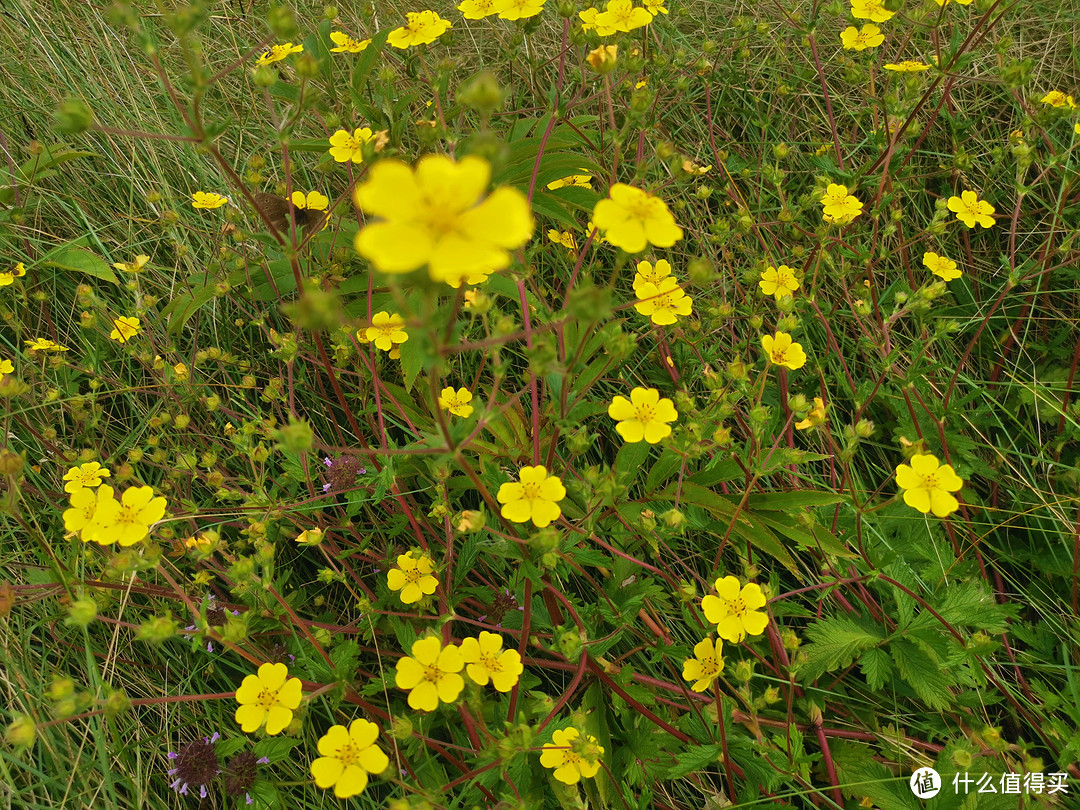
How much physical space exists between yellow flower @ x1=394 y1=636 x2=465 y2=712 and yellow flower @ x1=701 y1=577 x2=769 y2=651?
2.09 feet

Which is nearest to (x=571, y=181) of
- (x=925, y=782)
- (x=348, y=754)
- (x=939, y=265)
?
(x=939, y=265)

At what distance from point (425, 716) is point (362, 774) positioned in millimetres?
427

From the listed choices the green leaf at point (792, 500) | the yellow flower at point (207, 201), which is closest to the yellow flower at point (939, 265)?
the green leaf at point (792, 500)

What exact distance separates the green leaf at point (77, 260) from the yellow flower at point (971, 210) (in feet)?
10.8

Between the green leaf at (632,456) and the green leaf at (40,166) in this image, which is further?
the green leaf at (40,166)

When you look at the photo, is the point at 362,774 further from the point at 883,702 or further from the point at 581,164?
the point at 581,164

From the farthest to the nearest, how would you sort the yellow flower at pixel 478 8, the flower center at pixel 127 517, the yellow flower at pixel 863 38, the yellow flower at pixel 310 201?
the yellow flower at pixel 863 38 → the yellow flower at pixel 310 201 → the yellow flower at pixel 478 8 → the flower center at pixel 127 517

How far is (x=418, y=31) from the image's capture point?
2527 millimetres

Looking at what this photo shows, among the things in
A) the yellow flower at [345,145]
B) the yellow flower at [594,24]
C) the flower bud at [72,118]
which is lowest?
the yellow flower at [345,145]

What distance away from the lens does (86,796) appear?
1.92 metres

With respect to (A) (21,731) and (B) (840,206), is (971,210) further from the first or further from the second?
(A) (21,731)

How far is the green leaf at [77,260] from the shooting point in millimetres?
2785

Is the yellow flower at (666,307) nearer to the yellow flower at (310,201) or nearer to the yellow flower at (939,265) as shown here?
the yellow flower at (939,265)

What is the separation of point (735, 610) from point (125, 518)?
1.57 metres
